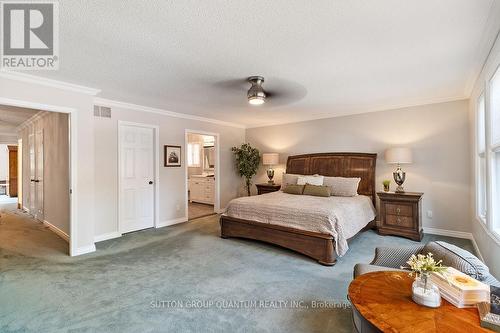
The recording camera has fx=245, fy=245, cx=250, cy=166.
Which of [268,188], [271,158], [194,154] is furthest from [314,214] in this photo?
[194,154]

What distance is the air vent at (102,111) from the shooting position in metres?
4.14

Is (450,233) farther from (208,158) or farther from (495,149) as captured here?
(208,158)

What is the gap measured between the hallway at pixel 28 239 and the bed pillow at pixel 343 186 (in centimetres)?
460

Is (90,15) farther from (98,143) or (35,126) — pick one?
(35,126)

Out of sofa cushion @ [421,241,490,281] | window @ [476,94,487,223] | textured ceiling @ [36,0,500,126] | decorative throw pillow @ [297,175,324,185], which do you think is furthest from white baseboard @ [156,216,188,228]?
window @ [476,94,487,223]

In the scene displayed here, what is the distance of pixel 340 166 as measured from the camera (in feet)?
17.6

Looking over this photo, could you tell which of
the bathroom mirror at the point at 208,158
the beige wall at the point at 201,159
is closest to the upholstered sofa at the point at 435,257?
the bathroom mirror at the point at 208,158

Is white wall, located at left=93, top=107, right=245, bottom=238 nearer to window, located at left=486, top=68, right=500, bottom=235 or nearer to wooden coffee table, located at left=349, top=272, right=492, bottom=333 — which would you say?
wooden coffee table, located at left=349, top=272, right=492, bottom=333

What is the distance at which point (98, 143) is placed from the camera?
164 inches

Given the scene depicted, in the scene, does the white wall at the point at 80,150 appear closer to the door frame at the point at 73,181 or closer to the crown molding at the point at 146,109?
the door frame at the point at 73,181

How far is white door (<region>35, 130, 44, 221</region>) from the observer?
5.32 m

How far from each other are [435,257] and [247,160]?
500 cm

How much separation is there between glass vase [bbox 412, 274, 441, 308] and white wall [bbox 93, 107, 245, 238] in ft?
14.8

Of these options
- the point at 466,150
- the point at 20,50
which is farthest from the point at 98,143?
the point at 466,150
